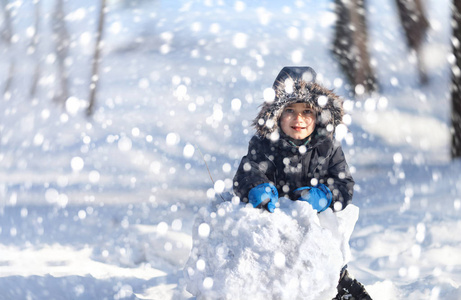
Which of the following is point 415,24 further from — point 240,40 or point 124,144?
point 124,144

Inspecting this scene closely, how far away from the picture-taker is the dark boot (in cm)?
70

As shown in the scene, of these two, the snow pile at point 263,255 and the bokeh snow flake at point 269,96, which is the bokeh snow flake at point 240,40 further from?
the snow pile at point 263,255

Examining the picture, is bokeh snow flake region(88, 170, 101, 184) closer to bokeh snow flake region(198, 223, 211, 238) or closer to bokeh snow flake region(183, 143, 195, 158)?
bokeh snow flake region(183, 143, 195, 158)

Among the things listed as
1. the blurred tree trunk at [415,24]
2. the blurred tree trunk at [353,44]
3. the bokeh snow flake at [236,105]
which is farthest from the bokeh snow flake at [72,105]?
the blurred tree trunk at [415,24]

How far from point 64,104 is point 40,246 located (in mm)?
254

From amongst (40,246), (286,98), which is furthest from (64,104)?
(286,98)

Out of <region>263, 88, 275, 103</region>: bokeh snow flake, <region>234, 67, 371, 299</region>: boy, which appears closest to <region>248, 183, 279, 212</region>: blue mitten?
<region>234, 67, 371, 299</region>: boy

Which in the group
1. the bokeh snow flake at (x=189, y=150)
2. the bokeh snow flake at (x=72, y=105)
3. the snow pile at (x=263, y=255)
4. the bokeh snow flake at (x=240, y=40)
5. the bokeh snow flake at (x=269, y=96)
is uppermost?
the bokeh snow flake at (x=240, y=40)

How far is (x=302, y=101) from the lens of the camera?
0.64 meters

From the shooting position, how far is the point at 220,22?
2.49 feet

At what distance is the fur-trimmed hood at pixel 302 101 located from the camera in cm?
64

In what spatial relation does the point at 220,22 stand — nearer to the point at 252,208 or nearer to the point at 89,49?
the point at 89,49

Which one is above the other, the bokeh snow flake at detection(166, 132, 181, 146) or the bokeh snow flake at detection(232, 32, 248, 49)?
the bokeh snow flake at detection(232, 32, 248, 49)

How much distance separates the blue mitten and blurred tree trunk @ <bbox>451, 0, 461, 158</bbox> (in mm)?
421
